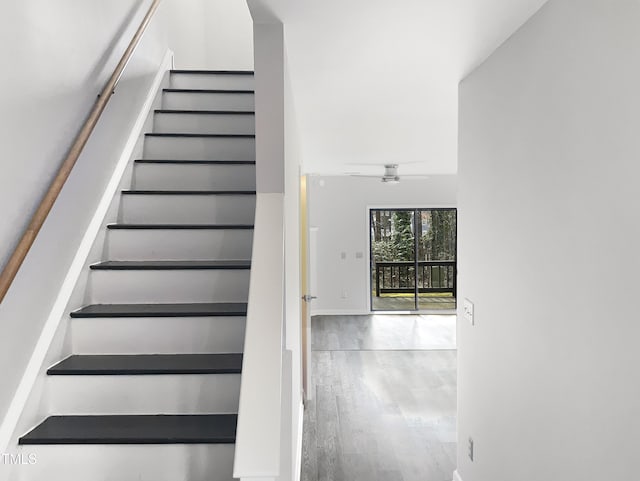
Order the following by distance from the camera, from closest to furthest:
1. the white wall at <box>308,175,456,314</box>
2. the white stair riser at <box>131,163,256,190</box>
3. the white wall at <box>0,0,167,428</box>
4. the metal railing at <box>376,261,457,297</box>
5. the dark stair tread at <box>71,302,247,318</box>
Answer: the white wall at <box>0,0,167,428</box>
the dark stair tread at <box>71,302,247,318</box>
the white stair riser at <box>131,163,256,190</box>
the white wall at <box>308,175,456,314</box>
the metal railing at <box>376,261,457,297</box>

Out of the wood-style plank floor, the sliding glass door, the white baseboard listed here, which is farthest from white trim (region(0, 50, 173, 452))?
the sliding glass door

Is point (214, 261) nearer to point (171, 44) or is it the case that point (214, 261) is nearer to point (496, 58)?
point (496, 58)

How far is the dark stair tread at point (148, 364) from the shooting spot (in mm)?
1862

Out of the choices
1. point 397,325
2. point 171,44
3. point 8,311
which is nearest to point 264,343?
point 8,311

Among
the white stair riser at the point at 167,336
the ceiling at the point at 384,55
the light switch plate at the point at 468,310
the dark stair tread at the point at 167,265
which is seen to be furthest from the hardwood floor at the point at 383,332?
the white stair riser at the point at 167,336

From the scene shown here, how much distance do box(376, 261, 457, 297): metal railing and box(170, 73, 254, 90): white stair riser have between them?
19.3 feet

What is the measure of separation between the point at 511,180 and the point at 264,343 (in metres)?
1.22

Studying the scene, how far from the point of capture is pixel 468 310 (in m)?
2.69

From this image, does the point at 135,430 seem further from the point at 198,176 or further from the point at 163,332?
the point at 198,176

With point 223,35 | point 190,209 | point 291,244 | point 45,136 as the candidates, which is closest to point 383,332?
point 223,35

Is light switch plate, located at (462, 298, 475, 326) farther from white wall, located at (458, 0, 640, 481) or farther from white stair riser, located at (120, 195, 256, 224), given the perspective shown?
white stair riser, located at (120, 195, 256, 224)

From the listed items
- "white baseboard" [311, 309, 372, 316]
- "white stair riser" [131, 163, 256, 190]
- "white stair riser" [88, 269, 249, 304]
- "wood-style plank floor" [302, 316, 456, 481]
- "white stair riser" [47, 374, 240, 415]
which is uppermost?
"white stair riser" [131, 163, 256, 190]

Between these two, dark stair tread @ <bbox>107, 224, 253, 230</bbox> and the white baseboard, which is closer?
dark stair tread @ <bbox>107, 224, 253, 230</bbox>

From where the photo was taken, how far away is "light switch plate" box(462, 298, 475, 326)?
8.63ft
